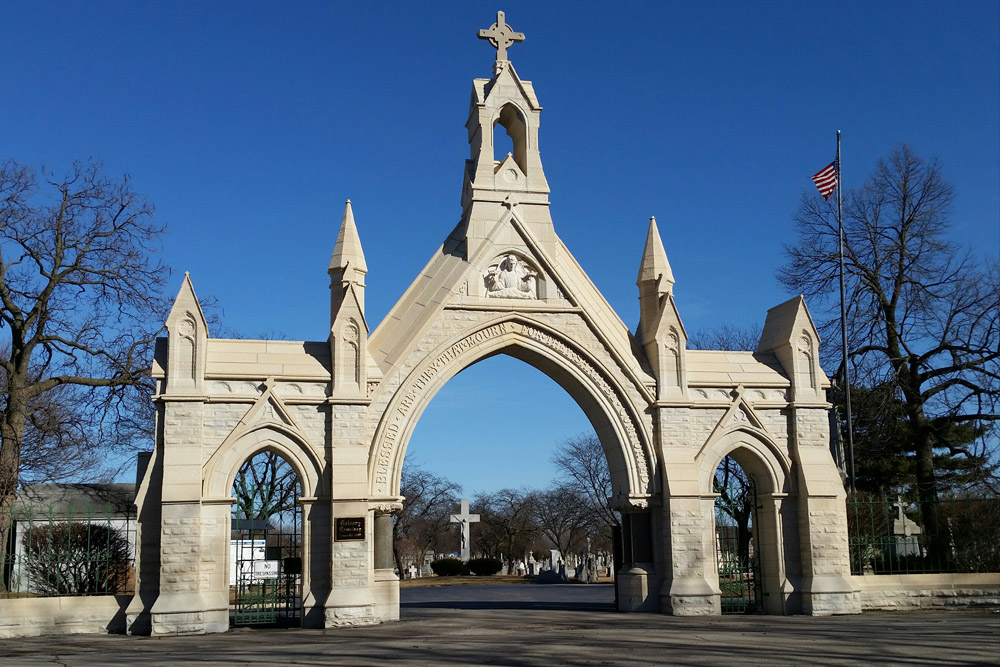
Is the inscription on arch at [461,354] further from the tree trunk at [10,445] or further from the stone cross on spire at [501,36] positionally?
the tree trunk at [10,445]

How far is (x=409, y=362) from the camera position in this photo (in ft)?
60.2

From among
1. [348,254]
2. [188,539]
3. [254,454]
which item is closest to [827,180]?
[348,254]

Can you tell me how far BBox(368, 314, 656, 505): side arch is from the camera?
1841 cm

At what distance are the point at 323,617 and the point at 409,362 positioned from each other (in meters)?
4.80

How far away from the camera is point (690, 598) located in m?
18.3

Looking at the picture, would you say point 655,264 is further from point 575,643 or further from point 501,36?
point 575,643

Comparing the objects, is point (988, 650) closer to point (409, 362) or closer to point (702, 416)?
point (702, 416)

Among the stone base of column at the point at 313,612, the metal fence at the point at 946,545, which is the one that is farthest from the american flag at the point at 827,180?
the stone base of column at the point at 313,612

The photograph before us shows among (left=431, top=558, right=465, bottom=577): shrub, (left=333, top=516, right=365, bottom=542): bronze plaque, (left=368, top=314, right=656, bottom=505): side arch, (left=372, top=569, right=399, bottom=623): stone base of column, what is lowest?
(left=431, top=558, right=465, bottom=577): shrub

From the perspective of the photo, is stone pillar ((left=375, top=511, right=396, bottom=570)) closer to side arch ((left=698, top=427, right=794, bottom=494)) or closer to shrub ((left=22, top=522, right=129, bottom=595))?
shrub ((left=22, top=522, right=129, bottom=595))

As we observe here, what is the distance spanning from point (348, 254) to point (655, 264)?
6.21 metres

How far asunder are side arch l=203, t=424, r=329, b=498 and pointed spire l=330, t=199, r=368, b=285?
3.22 metres

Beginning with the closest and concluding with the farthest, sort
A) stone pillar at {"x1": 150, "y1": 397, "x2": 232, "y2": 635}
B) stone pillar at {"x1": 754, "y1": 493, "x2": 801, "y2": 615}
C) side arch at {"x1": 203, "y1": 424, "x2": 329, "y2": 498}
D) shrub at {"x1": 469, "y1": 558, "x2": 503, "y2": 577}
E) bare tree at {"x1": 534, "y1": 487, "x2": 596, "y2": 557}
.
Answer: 1. stone pillar at {"x1": 150, "y1": 397, "x2": 232, "y2": 635}
2. side arch at {"x1": 203, "y1": 424, "x2": 329, "y2": 498}
3. stone pillar at {"x1": 754, "y1": 493, "x2": 801, "y2": 615}
4. shrub at {"x1": 469, "y1": 558, "x2": 503, "y2": 577}
5. bare tree at {"x1": 534, "y1": 487, "x2": 596, "y2": 557}

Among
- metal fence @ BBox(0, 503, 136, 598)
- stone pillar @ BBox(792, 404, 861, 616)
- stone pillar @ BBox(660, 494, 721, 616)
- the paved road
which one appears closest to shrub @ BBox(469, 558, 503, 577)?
metal fence @ BBox(0, 503, 136, 598)
